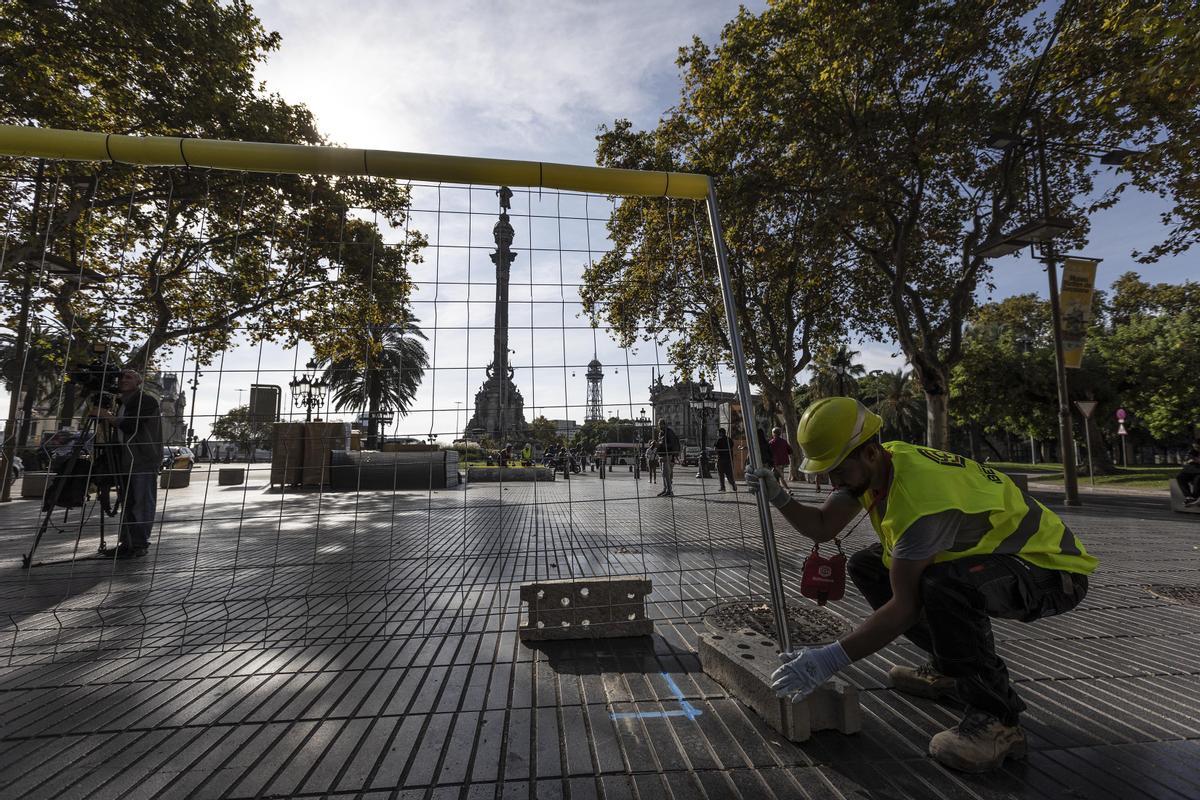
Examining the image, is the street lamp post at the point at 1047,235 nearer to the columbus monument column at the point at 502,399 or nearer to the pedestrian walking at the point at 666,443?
the pedestrian walking at the point at 666,443

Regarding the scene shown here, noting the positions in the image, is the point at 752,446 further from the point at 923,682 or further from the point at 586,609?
the point at 586,609

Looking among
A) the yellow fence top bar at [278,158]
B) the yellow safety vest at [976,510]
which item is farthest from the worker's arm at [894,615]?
the yellow fence top bar at [278,158]

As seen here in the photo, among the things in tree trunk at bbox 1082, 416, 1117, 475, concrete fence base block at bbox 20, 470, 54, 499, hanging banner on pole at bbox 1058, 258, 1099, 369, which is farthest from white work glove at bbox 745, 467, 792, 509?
tree trunk at bbox 1082, 416, 1117, 475

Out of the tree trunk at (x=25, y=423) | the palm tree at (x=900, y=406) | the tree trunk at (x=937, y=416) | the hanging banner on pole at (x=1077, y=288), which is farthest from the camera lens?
the palm tree at (x=900, y=406)

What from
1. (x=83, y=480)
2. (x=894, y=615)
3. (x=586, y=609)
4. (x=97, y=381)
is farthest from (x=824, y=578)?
(x=83, y=480)

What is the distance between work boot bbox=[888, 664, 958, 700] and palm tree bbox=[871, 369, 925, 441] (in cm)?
4852

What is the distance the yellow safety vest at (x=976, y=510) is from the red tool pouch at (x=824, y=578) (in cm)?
24

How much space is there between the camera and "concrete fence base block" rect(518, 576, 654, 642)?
3.09 m

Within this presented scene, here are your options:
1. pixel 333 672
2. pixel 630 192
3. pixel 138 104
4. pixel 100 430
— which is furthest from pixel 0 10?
pixel 333 672

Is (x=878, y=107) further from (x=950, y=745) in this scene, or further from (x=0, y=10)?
(x=0, y=10)

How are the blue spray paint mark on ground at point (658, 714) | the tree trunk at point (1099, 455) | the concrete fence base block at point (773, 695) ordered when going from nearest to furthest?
1. the concrete fence base block at point (773, 695)
2. the blue spray paint mark on ground at point (658, 714)
3. the tree trunk at point (1099, 455)

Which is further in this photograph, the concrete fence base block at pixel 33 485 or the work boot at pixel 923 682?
the concrete fence base block at pixel 33 485

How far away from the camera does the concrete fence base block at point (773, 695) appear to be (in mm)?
1982

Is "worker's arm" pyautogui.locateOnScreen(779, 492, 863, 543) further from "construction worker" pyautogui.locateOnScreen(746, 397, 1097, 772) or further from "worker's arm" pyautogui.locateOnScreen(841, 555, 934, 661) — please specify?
"worker's arm" pyautogui.locateOnScreen(841, 555, 934, 661)
